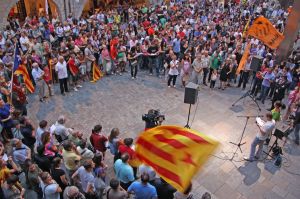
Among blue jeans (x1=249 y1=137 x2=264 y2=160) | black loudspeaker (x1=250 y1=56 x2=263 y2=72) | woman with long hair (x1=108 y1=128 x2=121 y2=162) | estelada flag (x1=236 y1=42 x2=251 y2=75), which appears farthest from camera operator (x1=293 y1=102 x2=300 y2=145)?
woman with long hair (x1=108 y1=128 x2=121 y2=162)

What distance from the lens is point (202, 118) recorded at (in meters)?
10.8

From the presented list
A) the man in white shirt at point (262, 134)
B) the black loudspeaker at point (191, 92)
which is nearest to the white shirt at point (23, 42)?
the black loudspeaker at point (191, 92)

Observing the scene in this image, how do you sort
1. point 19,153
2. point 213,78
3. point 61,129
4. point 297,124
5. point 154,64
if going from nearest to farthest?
point 19,153
point 61,129
point 297,124
point 213,78
point 154,64

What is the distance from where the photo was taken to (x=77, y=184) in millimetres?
6391

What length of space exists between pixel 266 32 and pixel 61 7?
42.2 ft

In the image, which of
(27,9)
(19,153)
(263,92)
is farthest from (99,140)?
(27,9)

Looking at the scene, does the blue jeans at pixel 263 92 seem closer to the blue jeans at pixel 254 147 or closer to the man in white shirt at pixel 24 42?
the blue jeans at pixel 254 147

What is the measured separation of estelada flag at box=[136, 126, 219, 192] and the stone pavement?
3.35 m

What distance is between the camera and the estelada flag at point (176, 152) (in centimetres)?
448

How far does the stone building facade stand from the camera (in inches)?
659

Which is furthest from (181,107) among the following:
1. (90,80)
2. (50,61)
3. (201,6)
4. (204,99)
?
(201,6)

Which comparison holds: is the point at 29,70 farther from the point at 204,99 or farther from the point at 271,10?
the point at 271,10

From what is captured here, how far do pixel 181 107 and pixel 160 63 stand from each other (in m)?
3.30

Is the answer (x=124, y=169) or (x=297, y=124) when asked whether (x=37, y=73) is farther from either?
(x=297, y=124)
